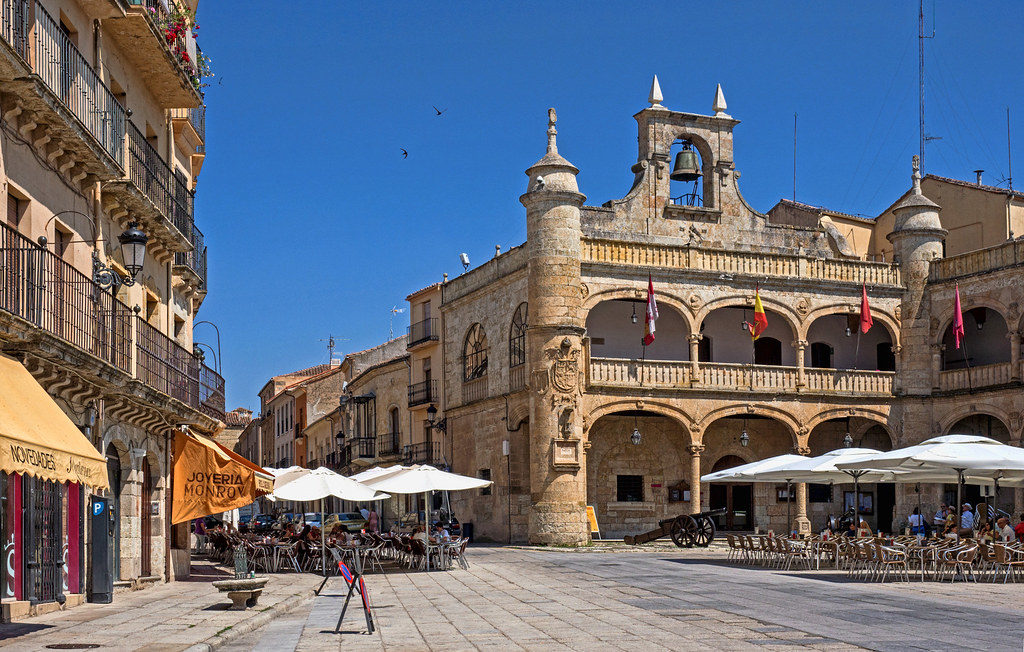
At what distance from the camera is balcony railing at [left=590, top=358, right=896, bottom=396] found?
114 feet

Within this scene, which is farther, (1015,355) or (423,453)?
(423,453)

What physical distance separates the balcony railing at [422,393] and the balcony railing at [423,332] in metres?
1.55

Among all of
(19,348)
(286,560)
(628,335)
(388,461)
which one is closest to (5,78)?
(19,348)

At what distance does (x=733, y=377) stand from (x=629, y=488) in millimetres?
4599

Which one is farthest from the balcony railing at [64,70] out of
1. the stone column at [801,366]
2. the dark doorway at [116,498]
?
the stone column at [801,366]

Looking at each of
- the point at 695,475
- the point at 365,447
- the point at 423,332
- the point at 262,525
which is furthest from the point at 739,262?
the point at 365,447

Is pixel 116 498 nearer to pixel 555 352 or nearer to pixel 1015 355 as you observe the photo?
pixel 555 352

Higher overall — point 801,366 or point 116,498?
point 801,366

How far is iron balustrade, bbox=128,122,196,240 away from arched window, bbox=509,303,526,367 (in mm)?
13938

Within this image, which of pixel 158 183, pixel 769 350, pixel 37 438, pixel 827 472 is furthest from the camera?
pixel 769 350

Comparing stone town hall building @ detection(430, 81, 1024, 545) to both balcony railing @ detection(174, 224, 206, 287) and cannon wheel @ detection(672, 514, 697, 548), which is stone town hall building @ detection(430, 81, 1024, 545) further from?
balcony railing @ detection(174, 224, 206, 287)

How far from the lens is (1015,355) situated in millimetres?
34781

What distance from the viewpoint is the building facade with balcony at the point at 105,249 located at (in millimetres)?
13859

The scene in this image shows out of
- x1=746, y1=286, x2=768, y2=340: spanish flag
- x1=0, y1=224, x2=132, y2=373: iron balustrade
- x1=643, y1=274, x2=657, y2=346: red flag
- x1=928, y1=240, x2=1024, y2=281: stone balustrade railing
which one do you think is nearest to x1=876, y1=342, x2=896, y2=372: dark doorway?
x1=928, y1=240, x2=1024, y2=281: stone balustrade railing
